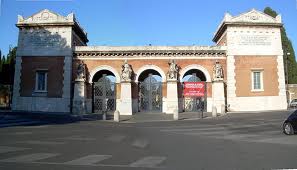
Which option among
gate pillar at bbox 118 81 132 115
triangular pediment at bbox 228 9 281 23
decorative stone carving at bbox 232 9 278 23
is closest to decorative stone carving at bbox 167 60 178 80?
gate pillar at bbox 118 81 132 115

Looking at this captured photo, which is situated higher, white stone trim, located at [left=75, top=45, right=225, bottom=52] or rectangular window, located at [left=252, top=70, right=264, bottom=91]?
white stone trim, located at [left=75, top=45, right=225, bottom=52]

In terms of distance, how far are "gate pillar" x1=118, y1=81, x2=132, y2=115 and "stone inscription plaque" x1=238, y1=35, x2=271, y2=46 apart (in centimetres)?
1222

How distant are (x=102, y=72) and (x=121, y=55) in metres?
3.48

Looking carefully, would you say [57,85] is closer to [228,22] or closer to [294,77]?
[228,22]

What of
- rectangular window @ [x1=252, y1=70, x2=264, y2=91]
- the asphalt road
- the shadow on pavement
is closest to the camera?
the asphalt road

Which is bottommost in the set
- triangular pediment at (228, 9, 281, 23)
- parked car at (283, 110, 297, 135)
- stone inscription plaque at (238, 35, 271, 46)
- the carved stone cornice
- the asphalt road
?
the asphalt road

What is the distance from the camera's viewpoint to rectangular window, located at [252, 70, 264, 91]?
3145 centimetres

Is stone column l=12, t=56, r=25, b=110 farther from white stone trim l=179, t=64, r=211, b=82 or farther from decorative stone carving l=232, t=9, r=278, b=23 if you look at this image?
decorative stone carving l=232, t=9, r=278, b=23

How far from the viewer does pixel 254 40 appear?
3186 centimetres

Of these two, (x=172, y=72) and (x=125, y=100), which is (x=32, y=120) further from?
(x=172, y=72)

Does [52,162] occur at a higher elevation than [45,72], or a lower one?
lower

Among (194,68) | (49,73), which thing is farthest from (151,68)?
(49,73)

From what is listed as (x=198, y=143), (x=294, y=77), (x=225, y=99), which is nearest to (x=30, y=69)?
(x=225, y=99)

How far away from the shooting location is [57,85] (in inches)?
1242
